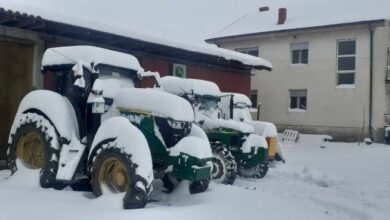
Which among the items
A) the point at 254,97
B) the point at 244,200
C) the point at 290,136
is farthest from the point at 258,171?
the point at 254,97

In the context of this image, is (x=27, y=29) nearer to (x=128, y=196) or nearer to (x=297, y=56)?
(x=128, y=196)

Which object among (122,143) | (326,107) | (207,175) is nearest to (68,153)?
(122,143)

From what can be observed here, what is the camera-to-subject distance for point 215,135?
33.0ft

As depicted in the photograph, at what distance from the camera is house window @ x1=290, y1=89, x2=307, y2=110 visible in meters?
23.2

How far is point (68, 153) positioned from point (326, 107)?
17871 millimetres

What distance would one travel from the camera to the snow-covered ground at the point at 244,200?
5.26m

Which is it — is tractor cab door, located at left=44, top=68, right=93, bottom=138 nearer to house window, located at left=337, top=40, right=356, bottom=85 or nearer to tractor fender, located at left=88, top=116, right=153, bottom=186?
tractor fender, located at left=88, top=116, right=153, bottom=186

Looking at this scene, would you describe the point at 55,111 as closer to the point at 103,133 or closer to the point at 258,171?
the point at 103,133

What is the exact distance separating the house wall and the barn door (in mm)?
15582

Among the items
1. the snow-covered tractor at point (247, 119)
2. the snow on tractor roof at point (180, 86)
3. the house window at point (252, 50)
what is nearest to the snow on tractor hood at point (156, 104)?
the snow on tractor roof at point (180, 86)

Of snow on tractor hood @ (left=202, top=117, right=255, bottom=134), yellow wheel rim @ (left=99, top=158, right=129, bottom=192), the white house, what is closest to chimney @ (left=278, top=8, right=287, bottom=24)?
the white house

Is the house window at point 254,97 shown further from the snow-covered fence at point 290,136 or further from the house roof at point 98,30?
the house roof at point 98,30

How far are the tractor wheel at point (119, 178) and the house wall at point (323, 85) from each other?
17544mm

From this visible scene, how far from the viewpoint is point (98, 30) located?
35.0 feet
